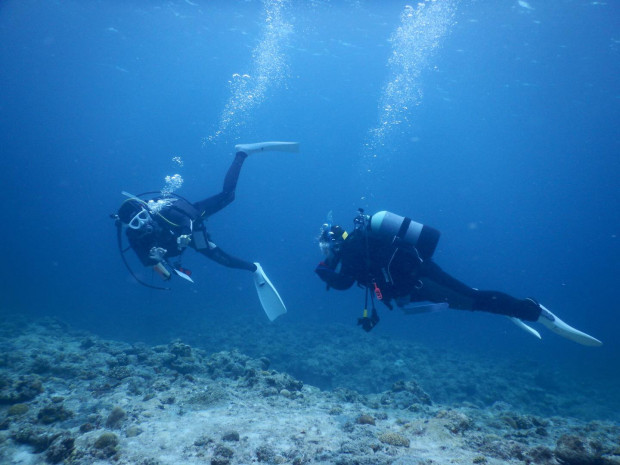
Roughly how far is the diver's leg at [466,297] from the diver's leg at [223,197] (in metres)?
6.03

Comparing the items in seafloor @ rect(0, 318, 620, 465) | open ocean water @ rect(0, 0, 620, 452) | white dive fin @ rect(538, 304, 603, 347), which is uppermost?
open ocean water @ rect(0, 0, 620, 452)

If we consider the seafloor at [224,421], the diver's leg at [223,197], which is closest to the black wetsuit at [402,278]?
the seafloor at [224,421]

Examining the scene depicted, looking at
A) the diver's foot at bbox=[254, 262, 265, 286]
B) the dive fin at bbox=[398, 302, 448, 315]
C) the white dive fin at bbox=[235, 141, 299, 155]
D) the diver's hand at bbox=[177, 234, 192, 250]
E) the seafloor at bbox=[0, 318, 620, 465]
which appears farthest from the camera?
the white dive fin at bbox=[235, 141, 299, 155]

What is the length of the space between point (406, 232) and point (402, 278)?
790mm

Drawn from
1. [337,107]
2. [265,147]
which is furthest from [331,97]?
[265,147]

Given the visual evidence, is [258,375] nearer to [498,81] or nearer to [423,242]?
[423,242]

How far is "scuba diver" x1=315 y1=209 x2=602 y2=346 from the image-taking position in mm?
5465

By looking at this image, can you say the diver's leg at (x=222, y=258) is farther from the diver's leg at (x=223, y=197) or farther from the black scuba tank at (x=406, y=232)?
the black scuba tank at (x=406, y=232)

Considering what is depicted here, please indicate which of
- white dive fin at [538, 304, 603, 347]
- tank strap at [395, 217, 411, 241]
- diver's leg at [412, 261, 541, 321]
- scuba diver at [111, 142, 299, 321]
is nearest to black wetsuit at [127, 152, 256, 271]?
scuba diver at [111, 142, 299, 321]

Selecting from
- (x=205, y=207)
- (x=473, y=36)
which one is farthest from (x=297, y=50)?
(x=205, y=207)

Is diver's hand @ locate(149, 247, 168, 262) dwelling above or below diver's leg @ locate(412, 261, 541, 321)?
above

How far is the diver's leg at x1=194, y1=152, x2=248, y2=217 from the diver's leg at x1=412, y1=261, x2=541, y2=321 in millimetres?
6026

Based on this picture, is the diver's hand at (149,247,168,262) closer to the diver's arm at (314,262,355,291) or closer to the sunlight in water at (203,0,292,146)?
the diver's arm at (314,262,355,291)

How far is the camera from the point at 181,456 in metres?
4.15
